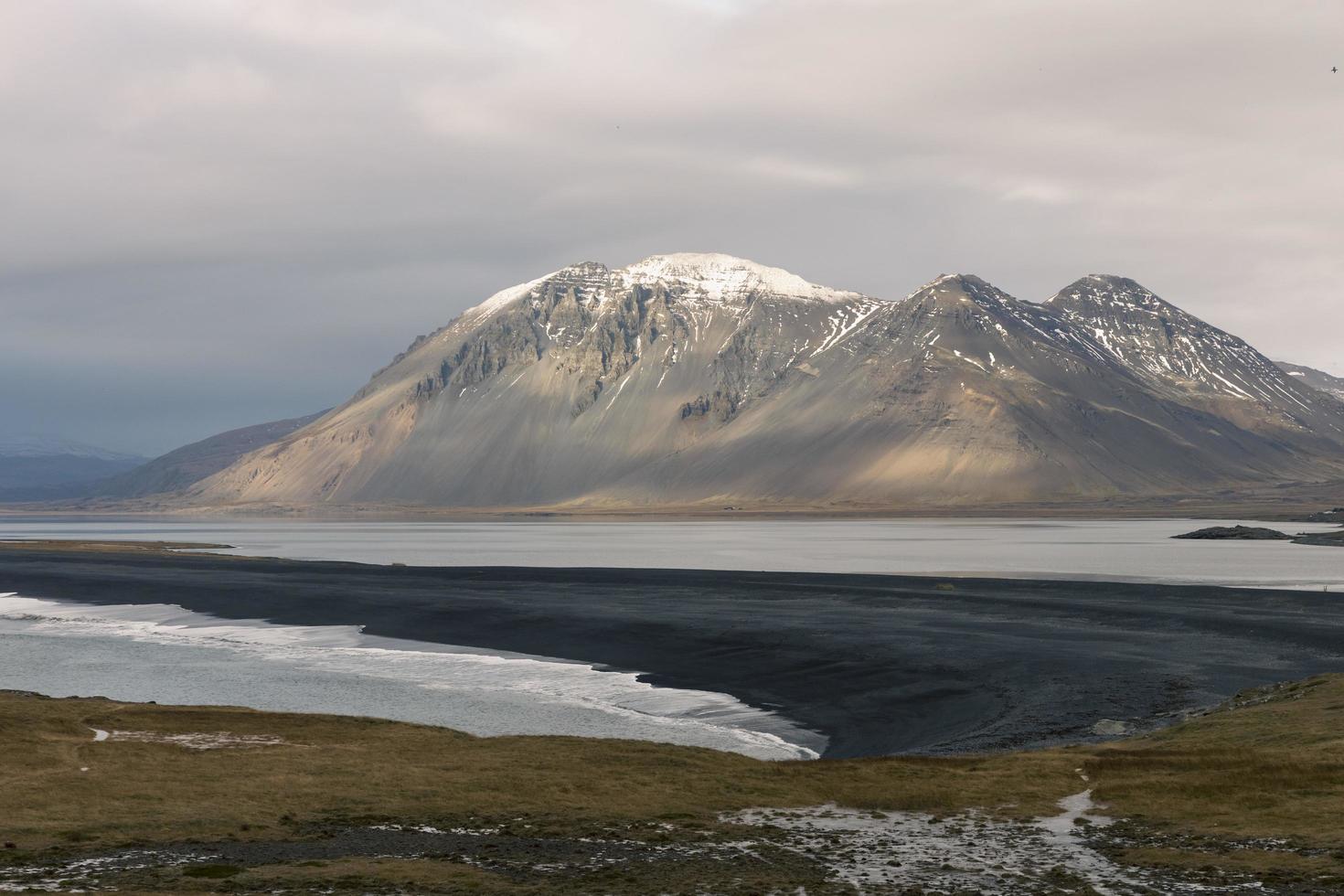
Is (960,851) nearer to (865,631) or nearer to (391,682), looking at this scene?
(391,682)

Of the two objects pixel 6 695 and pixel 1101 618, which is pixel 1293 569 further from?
pixel 6 695

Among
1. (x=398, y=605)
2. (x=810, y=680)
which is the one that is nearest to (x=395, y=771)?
(x=810, y=680)

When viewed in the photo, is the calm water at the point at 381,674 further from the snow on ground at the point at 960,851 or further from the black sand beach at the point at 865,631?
the snow on ground at the point at 960,851

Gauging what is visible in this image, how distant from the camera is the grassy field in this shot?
25.0 metres

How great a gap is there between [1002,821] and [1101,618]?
5422 cm

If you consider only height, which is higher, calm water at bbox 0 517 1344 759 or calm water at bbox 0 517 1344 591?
calm water at bbox 0 517 1344 591

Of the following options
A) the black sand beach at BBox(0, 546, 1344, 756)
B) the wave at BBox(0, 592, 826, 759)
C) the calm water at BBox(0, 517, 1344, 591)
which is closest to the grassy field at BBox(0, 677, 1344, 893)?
the wave at BBox(0, 592, 826, 759)

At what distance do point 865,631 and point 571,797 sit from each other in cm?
4462

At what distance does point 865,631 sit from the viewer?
74.6 metres

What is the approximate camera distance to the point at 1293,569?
126500 mm

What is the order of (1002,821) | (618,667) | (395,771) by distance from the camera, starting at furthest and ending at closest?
(618,667)
(395,771)
(1002,821)

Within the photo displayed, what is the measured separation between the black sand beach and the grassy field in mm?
9295

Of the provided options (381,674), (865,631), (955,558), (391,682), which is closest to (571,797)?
(391,682)

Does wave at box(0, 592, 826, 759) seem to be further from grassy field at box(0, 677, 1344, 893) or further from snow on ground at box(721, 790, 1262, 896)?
snow on ground at box(721, 790, 1262, 896)
